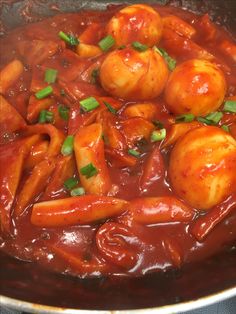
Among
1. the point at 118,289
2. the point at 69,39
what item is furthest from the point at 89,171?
the point at 69,39

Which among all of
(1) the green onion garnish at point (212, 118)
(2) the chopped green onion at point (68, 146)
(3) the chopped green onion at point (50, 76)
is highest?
(3) the chopped green onion at point (50, 76)

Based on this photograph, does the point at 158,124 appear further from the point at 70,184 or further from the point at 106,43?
the point at 106,43

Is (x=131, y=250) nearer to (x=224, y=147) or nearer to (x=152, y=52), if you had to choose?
(x=224, y=147)

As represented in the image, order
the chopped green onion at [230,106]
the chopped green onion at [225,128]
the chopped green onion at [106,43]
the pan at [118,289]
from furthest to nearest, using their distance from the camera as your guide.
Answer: the chopped green onion at [106,43], the chopped green onion at [230,106], the chopped green onion at [225,128], the pan at [118,289]

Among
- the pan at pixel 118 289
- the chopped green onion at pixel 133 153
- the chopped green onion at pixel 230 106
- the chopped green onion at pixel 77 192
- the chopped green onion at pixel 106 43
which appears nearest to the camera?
the pan at pixel 118 289

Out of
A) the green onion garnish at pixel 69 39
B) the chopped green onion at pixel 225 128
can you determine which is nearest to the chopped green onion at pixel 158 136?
the chopped green onion at pixel 225 128

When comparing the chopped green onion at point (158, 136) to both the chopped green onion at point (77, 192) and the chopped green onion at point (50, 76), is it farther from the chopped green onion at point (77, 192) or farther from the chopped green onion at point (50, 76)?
the chopped green onion at point (50, 76)

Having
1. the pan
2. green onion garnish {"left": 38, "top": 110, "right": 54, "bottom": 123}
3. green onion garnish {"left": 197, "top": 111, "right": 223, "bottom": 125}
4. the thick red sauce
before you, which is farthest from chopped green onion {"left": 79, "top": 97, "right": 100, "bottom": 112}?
the pan

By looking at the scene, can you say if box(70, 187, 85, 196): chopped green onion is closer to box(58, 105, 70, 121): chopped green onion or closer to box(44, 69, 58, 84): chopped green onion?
box(58, 105, 70, 121): chopped green onion
